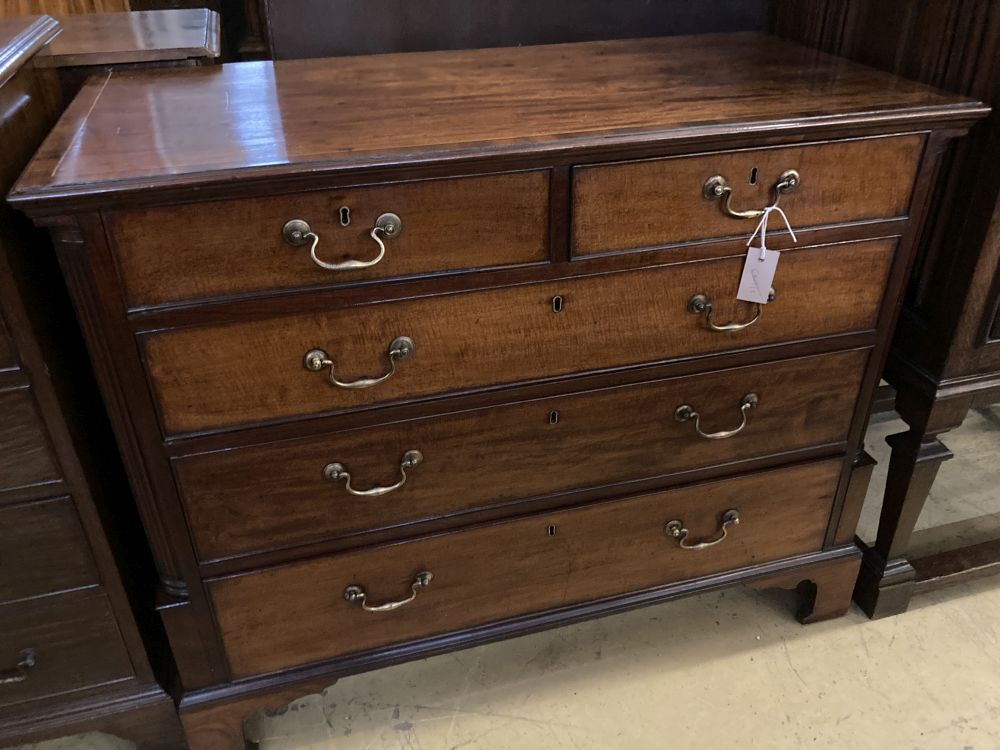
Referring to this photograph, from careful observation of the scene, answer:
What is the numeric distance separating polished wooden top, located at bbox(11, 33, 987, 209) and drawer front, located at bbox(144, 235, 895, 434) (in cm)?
19

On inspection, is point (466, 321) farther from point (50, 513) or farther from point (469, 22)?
point (469, 22)

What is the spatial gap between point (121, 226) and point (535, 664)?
1.03 meters

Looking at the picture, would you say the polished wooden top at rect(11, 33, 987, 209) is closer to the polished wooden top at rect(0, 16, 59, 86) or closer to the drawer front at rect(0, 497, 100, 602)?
the polished wooden top at rect(0, 16, 59, 86)

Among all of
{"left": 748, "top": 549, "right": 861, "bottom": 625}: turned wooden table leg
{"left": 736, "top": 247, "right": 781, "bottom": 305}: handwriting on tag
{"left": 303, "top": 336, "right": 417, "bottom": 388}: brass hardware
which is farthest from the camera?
{"left": 748, "top": 549, "right": 861, "bottom": 625}: turned wooden table leg

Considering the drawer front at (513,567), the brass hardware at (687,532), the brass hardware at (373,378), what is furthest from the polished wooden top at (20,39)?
the brass hardware at (687,532)

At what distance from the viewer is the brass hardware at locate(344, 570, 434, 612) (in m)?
1.25

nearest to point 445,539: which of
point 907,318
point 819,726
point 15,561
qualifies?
point 15,561

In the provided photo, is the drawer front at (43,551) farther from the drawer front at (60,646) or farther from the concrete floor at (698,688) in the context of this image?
the concrete floor at (698,688)

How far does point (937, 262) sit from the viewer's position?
51.8 inches

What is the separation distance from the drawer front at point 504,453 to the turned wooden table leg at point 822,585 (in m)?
0.27

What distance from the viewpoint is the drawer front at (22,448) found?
1005 mm

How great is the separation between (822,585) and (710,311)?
669mm

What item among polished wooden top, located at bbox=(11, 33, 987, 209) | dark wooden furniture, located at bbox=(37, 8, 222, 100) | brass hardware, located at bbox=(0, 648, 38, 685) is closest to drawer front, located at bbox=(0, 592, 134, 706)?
brass hardware, located at bbox=(0, 648, 38, 685)

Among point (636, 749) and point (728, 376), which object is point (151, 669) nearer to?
point (636, 749)
